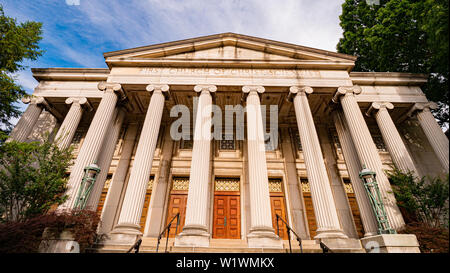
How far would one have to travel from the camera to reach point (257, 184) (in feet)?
28.4

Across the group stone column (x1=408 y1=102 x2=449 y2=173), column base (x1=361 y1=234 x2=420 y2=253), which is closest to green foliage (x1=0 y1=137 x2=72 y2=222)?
column base (x1=361 y1=234 x2=420 y2=253)

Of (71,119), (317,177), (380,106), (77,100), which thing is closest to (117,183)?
(71,119)

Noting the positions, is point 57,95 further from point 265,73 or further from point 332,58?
point 332,58

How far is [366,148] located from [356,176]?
151 cm

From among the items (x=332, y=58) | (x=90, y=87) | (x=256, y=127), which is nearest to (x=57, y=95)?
(x=90, y=87)

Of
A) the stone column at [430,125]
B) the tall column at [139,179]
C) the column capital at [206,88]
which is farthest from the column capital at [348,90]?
the tall column at [139,179]

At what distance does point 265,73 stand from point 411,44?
22.6ft

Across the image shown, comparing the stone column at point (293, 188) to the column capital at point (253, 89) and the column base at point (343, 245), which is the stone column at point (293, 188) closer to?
the column base at point (343, 245)

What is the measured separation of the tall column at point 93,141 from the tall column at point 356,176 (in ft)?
37.1

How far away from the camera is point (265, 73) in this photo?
37.1ft

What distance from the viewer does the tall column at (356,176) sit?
9.08 metres

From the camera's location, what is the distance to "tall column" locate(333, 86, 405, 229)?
8188 millimetres

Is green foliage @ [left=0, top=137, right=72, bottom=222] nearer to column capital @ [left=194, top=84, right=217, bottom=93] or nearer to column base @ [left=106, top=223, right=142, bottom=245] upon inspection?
column base @ [left=106, top=223, right=142, bottom=245]

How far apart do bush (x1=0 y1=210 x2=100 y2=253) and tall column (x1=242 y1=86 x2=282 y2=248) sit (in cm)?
520
